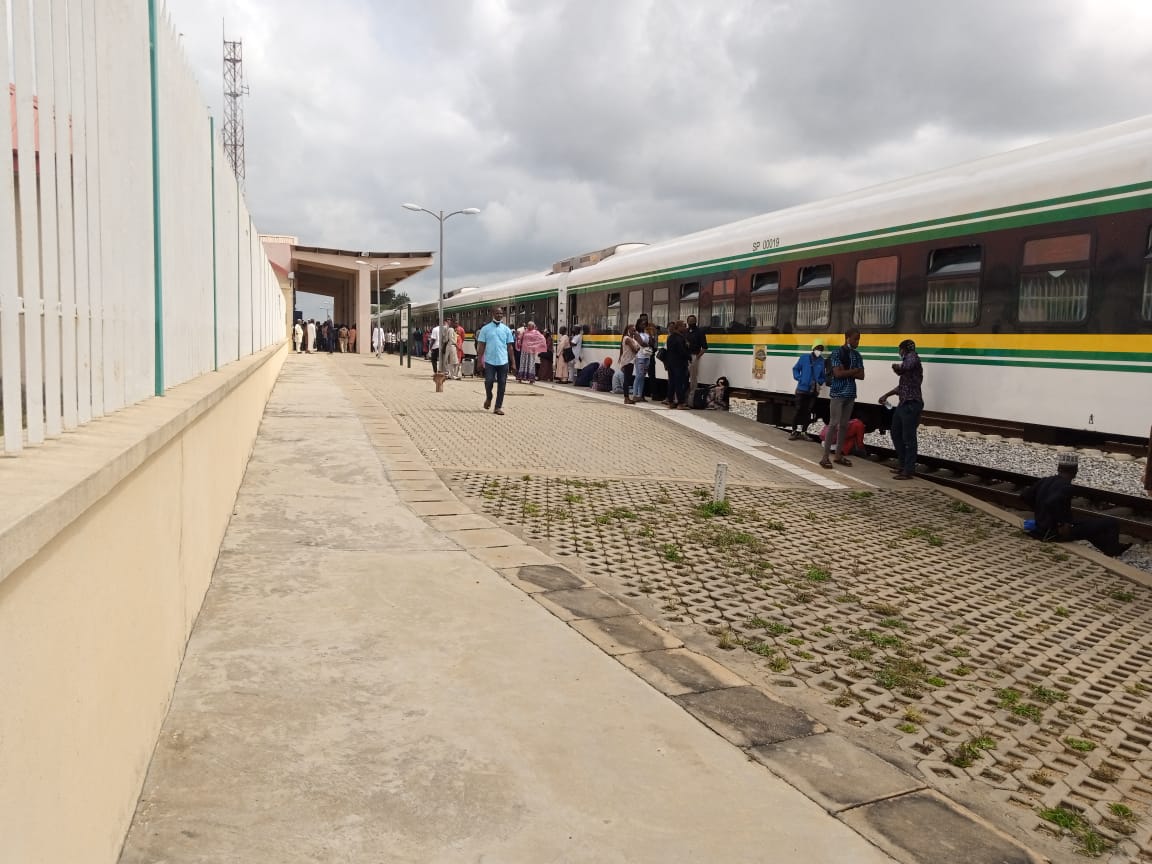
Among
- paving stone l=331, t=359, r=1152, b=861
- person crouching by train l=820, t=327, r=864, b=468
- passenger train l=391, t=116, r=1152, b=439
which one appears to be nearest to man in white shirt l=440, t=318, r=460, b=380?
passenger train l=391, t=116, r=1152, b=439

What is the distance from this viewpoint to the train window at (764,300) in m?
13.8

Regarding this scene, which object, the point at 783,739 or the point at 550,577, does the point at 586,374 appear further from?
the point at 783,739

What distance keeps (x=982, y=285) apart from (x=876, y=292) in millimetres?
1754

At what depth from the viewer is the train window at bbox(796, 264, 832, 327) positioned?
12.5 metres

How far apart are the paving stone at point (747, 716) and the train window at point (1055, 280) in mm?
6701

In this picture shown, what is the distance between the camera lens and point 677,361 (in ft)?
51.2

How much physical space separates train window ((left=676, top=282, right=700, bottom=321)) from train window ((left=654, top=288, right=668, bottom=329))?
0.57 m

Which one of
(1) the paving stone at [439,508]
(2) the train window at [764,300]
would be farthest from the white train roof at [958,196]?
(1) the paving stone at [439,508]

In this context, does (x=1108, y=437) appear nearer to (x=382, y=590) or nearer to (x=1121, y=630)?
(x=1121, y=630)

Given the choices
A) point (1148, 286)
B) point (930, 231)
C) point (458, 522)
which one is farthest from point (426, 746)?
point (930, 231)

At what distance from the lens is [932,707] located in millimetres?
4172

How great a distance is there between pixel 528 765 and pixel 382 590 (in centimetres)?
205

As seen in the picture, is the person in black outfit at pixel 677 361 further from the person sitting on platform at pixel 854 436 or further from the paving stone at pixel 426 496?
the paving stone at pixel 426 496

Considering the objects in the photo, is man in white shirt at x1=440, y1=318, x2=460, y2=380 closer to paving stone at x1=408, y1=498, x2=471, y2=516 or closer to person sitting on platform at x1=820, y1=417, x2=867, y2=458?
person sitting on platform at x1=820, y1=417, x2=867, y2=458
